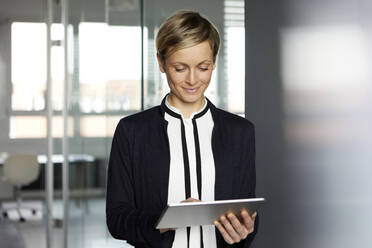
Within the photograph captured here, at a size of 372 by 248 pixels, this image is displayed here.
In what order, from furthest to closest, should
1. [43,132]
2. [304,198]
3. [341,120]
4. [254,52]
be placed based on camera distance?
[43,132] < [254,52] < [304,198] < [341,120]

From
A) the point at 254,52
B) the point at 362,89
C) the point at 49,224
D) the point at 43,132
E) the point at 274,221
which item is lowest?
the point at 49,224

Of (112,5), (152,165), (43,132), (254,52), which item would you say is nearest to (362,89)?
(152,165)

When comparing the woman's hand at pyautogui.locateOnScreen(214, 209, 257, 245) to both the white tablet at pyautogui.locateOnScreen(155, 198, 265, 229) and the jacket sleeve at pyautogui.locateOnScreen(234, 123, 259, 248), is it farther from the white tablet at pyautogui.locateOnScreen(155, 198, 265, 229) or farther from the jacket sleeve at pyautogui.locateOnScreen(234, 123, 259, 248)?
the jacket sleeve at pyautogui.locateOnScreen(234, 123, 259, 248)

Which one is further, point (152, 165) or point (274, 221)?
point (274, 221)

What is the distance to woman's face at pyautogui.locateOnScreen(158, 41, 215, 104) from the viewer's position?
A: 184 cm

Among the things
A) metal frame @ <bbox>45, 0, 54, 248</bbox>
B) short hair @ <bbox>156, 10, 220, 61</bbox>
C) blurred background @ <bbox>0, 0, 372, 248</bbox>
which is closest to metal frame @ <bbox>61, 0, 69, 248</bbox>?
blurred background @ <bbox>0, 0, 372, 248</bbox>

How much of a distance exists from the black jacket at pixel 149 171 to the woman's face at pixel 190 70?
11 cm

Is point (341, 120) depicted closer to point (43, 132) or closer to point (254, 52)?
point (254, 52)

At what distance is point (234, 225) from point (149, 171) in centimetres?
32

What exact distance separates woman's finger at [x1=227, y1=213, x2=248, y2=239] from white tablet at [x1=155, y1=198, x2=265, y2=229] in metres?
0.02

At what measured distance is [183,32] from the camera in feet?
5.99

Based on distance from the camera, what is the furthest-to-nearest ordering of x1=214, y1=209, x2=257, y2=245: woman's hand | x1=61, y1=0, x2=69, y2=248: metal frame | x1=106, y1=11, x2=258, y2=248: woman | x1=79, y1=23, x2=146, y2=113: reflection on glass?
1. x1=61, y1=0, x2=69, y2=248: metal frame
2. x1=79, y1=23, x2=146, y2=113: reflection on glass
3. x1=106, y1=11, x2=258, y2=248: woman
4. x1=214, y1=209, x2=257, y2=245: woman's hand

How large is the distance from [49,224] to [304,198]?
111 inches

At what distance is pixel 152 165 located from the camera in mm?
1894
